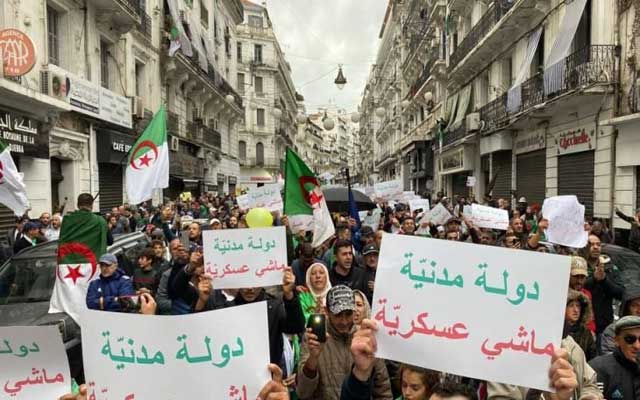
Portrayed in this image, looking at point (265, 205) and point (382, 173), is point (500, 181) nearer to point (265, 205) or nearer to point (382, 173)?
point (265, 205)

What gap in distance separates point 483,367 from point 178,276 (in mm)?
3052

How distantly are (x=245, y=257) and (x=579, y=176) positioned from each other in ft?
43.3

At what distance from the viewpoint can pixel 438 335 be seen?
2.32 m

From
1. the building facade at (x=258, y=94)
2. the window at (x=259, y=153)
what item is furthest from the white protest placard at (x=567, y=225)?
the window at (x=259, y=153)

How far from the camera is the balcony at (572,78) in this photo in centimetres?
1255

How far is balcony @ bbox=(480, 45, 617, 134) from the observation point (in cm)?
1255

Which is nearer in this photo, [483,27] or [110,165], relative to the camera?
[110,165]

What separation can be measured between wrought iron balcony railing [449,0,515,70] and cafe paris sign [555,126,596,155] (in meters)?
5.61

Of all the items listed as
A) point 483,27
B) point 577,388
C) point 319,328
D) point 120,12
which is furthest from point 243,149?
point 577,388

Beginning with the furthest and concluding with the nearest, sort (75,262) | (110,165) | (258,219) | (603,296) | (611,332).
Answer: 1. (110,165)
2. (258,219)
3. (75,262)
4. (603,296)
5. (611,332)

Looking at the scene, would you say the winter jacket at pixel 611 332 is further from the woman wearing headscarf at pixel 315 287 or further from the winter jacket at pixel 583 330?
the woman wearing headscarf at pixel 315 287

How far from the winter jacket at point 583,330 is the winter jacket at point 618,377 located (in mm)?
617

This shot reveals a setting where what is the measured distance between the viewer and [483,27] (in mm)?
21234

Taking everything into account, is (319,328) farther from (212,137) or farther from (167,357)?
(212,137)
